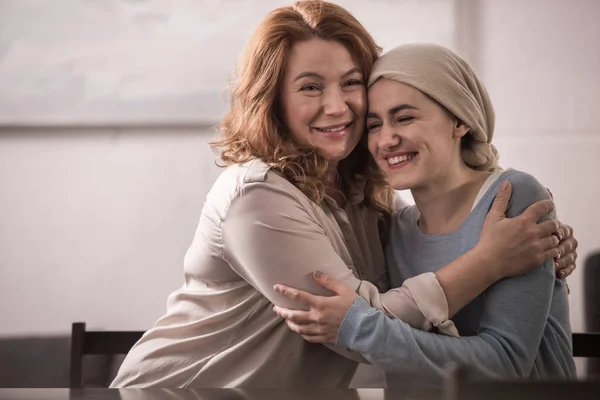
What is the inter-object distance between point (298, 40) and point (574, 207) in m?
1.64

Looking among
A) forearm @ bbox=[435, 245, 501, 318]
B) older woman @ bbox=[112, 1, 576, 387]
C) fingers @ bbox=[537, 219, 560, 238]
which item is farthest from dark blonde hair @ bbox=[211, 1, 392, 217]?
fingers @ bbox=[537, 219, 560, 238]

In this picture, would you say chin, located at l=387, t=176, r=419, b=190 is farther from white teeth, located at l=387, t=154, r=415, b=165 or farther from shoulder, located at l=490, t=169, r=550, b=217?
shoulder, located at l=490, t=169, r=550, b=217

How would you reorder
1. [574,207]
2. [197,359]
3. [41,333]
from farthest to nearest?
[41,333] → [574,207] → [197,359]

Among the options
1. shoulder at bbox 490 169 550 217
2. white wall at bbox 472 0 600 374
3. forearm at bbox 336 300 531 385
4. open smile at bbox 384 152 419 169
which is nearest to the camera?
forearm at bbox 336 300 531 385

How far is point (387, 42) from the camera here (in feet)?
9.57

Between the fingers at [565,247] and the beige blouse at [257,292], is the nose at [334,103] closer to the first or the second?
the beige blouse at [257,292]

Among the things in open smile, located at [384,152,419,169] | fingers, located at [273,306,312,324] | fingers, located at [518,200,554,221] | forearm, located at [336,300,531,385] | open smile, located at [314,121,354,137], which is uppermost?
open smile, located at [314,121,354,137]

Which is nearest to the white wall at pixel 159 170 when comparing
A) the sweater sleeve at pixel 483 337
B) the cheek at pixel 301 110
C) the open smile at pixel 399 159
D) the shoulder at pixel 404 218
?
the shoulder at pixel 404 218

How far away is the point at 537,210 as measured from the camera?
1.50 metres

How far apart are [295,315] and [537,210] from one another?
53 centimetres

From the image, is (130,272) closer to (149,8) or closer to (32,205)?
(32,205)

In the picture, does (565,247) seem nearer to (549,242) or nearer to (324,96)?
(549,242)

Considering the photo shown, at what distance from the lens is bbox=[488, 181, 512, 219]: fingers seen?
1.52 m

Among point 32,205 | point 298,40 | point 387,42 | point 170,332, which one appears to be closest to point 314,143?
point 298,40
